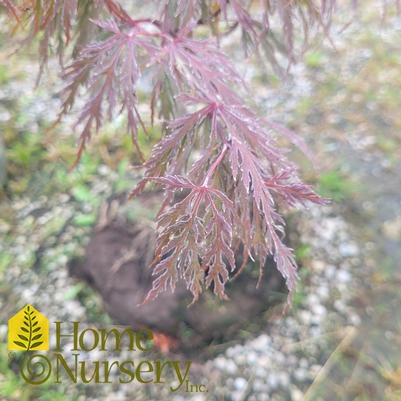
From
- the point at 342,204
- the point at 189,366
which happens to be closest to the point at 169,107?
the point at 189,366

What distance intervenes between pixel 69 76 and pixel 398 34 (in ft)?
6.25

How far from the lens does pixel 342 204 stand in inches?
62.9

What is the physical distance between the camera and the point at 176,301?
1.30 m

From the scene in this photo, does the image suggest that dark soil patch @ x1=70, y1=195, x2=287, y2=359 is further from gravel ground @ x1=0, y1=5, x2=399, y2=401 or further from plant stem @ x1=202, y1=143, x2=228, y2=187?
plant stem @ x1=202, y1=143, x2=228, y2=187

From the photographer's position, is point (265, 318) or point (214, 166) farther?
point (265, 318)

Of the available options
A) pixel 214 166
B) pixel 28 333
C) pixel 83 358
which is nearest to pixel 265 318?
pixel 83 358

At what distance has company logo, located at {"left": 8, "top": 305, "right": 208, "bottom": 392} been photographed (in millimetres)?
1242

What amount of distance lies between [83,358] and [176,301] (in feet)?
0.92

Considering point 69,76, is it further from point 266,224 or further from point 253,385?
point 253,385

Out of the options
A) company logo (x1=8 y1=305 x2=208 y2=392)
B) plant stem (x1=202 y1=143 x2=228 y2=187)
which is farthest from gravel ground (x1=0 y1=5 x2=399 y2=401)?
plant stem (x1=202 y1=143 x2=228 y2=187)

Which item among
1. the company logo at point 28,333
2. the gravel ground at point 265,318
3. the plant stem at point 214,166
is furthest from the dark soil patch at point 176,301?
the plant stem at point 214,166

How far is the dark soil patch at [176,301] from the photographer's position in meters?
1.29

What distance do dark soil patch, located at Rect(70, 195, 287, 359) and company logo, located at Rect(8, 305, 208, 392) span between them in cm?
5

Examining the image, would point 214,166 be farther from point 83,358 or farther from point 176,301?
point 83,358
